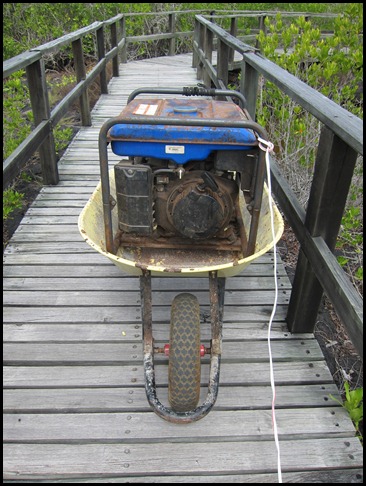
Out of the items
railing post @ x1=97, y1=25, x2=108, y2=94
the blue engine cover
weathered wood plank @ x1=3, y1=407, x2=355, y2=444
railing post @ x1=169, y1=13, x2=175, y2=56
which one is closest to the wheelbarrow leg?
weathered wood plank @ x1=3, y1=407, x2=355, y2=444

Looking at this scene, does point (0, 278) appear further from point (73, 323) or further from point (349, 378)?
point (349, 378)

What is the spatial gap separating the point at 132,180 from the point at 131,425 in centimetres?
104

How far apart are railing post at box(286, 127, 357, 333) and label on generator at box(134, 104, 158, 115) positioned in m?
0.76

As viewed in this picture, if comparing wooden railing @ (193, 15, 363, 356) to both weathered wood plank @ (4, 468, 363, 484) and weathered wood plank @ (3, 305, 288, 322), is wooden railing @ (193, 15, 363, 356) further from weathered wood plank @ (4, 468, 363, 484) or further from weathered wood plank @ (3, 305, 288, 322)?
weathered wood plank @ (4, 468, 363, 484)

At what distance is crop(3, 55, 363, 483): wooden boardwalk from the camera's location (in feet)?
5.53

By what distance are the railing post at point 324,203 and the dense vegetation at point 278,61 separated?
2.28 ft

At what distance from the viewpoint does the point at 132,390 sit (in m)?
1.98

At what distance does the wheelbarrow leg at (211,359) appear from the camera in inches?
67.6

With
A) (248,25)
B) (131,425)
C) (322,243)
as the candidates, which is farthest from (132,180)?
(248,25)

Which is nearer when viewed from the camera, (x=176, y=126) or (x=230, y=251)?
(x=176, y=126)

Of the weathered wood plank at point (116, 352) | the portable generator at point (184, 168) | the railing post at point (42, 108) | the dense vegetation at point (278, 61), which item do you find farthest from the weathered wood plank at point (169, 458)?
the railing post at point (42, 108)

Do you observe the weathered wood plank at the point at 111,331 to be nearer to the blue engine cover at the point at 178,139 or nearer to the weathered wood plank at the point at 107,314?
the weathered wood plank at the point at 107,314

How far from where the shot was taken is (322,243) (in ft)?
6.27

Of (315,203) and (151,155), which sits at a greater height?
(151,155)
